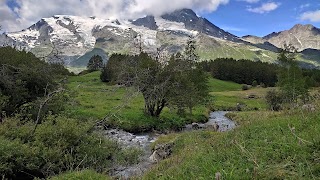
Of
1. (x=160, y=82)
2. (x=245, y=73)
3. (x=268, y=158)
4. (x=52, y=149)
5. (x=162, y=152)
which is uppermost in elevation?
(x=268, y=158)

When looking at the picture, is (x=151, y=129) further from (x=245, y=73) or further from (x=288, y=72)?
(x=245, y=73)

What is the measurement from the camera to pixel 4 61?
3653 cm

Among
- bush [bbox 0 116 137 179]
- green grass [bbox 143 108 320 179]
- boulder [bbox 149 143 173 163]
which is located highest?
green grass [bbox 143 108 320 179]

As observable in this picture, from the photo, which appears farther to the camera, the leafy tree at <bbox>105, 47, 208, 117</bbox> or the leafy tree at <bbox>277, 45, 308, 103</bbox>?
the leafy tree at <bbox>277, 45, 308, 103</bbox>

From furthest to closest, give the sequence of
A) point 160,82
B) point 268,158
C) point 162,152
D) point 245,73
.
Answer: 1. point 245,73
2. point 160,82
3. point 162,152
4. point 268,158

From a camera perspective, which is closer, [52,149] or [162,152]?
[52,149]

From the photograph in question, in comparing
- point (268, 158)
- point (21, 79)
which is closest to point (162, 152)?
point (268, 158)

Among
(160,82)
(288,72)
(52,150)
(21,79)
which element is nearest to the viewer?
(52,150)

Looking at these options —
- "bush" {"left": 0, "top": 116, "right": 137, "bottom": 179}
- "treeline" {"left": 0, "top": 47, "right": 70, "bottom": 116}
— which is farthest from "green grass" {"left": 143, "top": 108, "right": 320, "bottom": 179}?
"treeline" {"left": 0, "top": 47, "right": 70, "bottom": 116}

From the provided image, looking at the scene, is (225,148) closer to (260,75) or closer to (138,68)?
(138,68)

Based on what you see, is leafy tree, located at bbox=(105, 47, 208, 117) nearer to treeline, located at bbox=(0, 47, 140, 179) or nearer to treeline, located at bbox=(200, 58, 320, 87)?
treeline, located at bbox=(0, 47, 140, 179)

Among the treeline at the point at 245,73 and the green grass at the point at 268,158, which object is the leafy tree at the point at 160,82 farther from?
the treeline at the point at 245,73

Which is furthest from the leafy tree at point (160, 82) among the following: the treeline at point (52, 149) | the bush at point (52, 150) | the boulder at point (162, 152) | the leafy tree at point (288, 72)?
the leafy tree at point (288, 72)

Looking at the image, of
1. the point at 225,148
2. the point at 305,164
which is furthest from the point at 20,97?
the point at 305,164
